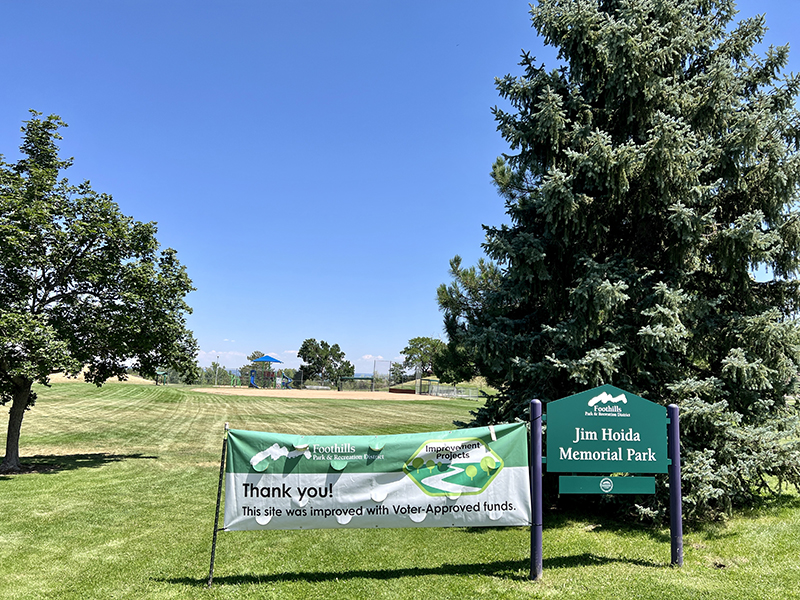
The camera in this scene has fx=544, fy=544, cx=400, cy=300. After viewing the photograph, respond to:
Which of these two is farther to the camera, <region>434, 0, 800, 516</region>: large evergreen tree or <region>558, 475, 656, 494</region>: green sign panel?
<region>434, 0, 800, 516</region>: large evergreen tree

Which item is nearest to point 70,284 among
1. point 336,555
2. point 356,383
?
point 336,555

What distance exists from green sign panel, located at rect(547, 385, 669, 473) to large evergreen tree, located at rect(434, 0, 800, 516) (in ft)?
5.30

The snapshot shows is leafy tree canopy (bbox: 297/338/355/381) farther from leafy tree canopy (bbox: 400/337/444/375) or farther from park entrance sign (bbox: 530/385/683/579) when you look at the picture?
park entrance sign (bbox: 530/385/683/579)

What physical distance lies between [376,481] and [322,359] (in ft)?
325

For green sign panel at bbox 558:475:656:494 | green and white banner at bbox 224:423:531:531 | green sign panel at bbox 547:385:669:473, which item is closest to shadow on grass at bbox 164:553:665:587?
green and white banner at bbox 224:423:531:531

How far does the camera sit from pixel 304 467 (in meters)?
5.77

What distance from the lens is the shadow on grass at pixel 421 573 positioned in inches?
230

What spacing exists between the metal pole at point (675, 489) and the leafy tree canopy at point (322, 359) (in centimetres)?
9565

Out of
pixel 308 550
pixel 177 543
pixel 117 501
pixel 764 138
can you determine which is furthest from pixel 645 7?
pixel 117 501

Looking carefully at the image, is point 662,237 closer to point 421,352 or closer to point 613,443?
point 613,443

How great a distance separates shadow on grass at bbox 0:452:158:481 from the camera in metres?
13.6

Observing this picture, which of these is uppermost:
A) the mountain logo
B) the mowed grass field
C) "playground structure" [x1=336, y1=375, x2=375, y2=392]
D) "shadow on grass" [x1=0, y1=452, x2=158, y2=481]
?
the mountain logo

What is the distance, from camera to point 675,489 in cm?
622

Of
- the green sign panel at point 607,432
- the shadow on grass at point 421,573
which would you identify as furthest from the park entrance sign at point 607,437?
the shadow on grass at point 421,573
